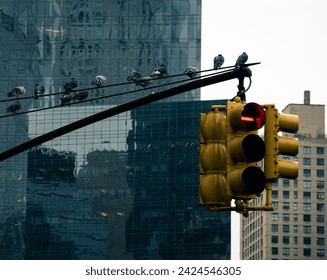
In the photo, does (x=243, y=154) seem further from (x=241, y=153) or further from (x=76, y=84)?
(x=76, y=84)

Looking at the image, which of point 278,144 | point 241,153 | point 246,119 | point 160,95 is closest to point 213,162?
point 241,153

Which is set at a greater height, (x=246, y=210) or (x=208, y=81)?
(x=208, y=81)

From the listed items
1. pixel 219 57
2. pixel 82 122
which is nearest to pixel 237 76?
pixel 82 122

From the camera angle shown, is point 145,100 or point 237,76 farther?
point 145,100

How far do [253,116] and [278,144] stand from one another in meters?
0.49

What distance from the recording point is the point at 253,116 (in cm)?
1407

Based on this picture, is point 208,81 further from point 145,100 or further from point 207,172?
point 207,172

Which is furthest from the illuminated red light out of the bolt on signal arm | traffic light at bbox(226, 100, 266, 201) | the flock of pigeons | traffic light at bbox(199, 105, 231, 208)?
the flock of pigeons

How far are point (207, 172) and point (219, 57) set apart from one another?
125529mm

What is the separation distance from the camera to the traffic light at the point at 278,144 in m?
14.1

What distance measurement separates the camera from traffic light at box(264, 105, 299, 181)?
14133mm

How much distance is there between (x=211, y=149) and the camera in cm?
Result: 1405

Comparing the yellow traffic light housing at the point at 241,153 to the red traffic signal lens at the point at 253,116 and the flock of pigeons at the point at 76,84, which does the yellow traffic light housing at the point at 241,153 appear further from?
the flock of pigeons at the point at 76,84

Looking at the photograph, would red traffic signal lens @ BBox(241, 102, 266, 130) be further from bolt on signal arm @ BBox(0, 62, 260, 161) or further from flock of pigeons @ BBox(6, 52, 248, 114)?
flock of pigeons @ BBox(6, 52, 248, 114)
